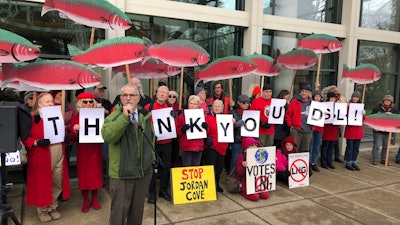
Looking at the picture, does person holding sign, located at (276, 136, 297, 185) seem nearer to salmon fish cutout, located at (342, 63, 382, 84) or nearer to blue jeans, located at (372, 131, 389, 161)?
salmon fish cutout, located at (342, 63, 382, 84)

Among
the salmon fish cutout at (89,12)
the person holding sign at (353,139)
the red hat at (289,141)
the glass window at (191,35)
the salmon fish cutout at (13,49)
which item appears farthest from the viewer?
the person holding sign at (353,139)

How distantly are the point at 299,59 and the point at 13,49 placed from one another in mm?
5289

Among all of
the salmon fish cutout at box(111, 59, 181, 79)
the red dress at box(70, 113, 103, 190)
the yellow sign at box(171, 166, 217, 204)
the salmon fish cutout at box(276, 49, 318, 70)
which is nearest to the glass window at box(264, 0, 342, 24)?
the salmon fish cutout at box(276, 49, 318, 70)

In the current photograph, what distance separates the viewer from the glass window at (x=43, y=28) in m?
5.60

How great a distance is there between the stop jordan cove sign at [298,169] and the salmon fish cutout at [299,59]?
81.9 inches

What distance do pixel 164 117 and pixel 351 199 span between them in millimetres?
3391

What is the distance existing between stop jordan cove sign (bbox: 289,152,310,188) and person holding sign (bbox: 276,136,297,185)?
0.10m

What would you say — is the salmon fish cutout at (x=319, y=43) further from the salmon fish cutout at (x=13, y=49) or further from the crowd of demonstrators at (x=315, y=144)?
the salmon fish cutout at (x=13, y=49)

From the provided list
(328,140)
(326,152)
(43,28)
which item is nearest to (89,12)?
(43,28)

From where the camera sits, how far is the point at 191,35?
23.5 ft

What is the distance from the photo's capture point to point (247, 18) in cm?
742

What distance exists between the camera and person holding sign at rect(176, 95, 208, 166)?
16.0ft

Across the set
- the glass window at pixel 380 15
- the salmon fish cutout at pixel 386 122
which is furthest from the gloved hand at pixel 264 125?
the glass window at pixel 380 15

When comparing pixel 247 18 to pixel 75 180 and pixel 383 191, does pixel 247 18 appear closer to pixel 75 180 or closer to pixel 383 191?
pixel 383 191
